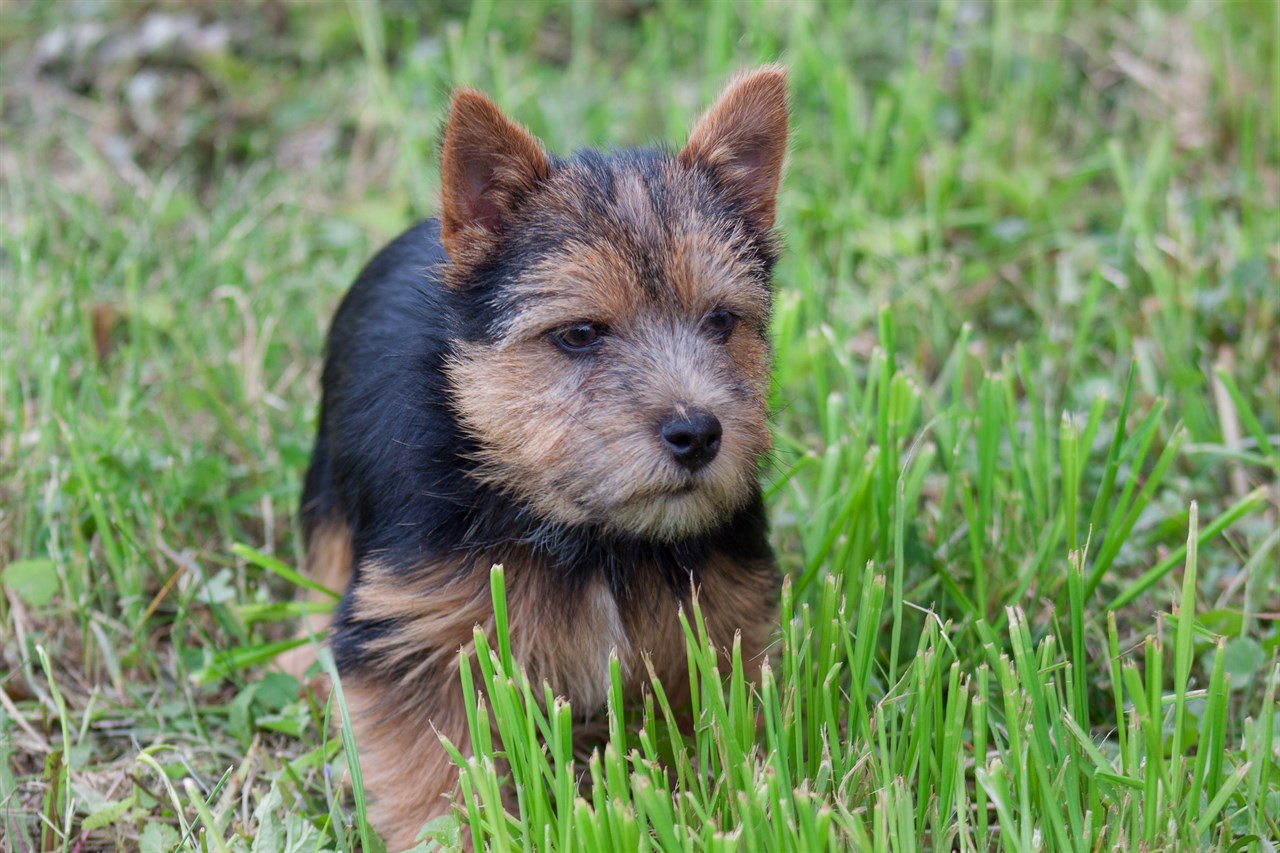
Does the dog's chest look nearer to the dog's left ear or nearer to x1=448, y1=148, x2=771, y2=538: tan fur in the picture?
x1=448, y1=148, x2=771, y2=538: tan fur

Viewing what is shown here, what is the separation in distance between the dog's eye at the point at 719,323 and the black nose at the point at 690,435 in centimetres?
38

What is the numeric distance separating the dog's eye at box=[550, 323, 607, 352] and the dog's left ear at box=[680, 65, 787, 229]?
581mm

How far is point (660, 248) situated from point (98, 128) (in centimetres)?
482

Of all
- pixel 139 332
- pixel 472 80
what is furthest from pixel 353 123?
pixel 139 332

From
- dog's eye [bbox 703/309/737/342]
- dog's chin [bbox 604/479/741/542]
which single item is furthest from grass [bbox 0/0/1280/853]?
dog's eye [bbox 703/309/737/342]

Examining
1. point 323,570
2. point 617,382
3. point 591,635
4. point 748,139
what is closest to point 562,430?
point 617,382

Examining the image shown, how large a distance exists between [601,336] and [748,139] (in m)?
0.74

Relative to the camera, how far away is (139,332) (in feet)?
17.1

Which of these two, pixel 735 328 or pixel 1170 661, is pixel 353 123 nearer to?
pixel 735 328

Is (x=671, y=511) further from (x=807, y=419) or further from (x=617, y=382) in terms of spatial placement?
(x=807, y=419)

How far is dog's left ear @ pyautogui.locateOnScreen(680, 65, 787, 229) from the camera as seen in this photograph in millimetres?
3451

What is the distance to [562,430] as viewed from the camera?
3.05m

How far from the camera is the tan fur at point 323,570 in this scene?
4.13 meters

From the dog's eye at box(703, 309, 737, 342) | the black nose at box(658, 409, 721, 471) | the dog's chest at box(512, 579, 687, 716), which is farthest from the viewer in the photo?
the dog's chest at box(512, 579, 687, 716)
